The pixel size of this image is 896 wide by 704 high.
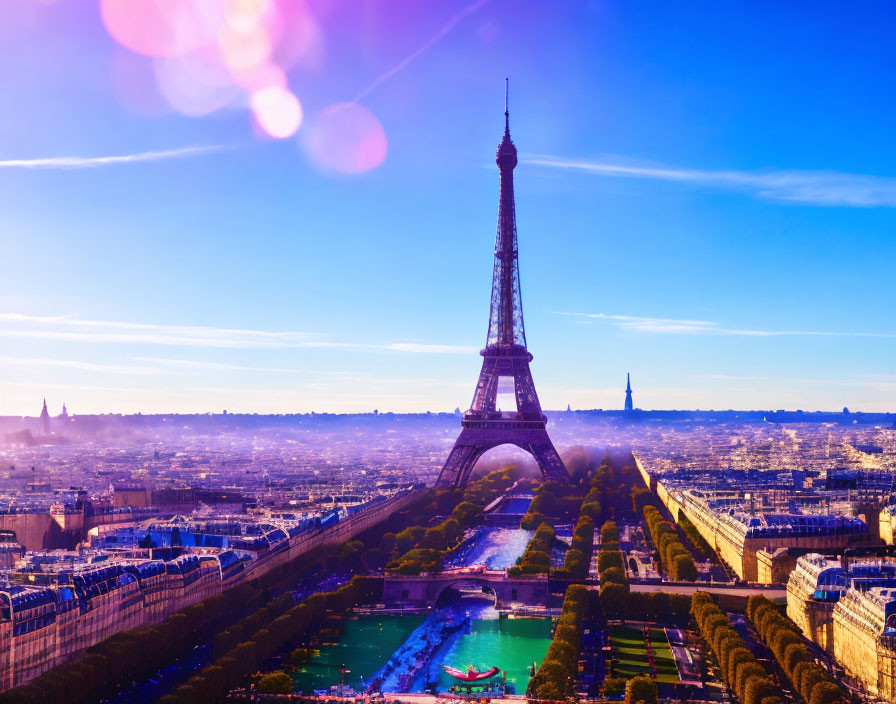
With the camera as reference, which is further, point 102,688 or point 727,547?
point 727,547

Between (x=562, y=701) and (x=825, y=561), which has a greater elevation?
(x=825, y=561)

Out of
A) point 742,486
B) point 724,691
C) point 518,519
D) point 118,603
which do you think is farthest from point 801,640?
point 742,486

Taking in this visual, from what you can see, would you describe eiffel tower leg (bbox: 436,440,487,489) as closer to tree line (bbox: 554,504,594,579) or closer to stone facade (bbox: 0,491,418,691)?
tree line (bbox: 554,504,594,579)

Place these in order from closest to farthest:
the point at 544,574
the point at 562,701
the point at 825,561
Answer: the point at 562,701, the point at 825,561, the point at 544,574

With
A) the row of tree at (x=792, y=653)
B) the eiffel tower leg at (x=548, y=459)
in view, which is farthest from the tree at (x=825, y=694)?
the eiffel tower leg at (x=548, y=459)

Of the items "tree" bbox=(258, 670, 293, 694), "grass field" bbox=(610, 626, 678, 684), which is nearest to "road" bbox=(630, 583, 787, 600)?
"grass field" bbox=(610, 626, 678, 684)

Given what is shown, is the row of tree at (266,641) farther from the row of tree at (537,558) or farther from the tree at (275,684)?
the row of tree at (537,558)

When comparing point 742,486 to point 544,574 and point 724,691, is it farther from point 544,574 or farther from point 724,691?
point 724,691
